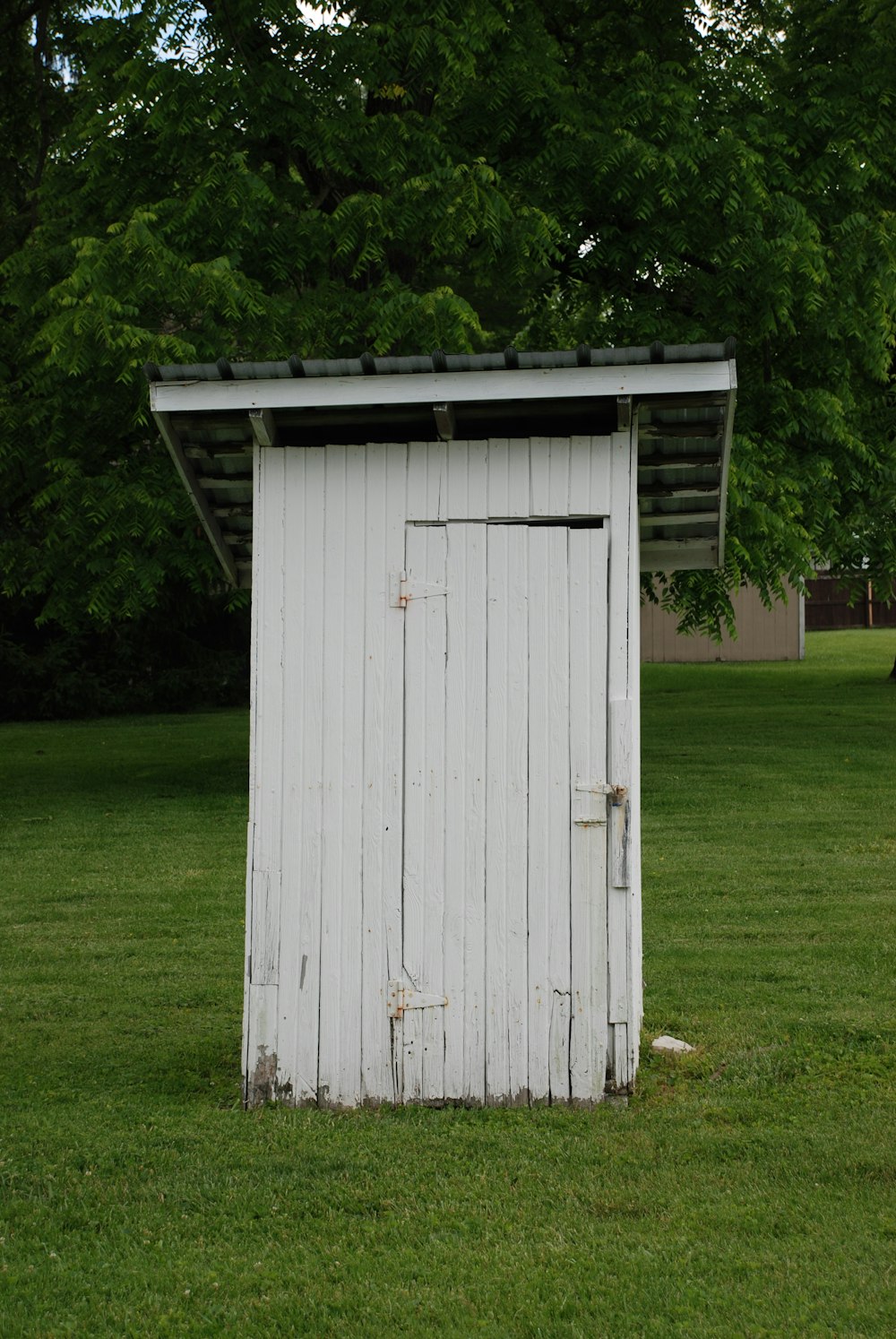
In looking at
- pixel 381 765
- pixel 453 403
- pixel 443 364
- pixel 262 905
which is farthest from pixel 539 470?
pixel 262 905

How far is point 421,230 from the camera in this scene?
12.8 meters

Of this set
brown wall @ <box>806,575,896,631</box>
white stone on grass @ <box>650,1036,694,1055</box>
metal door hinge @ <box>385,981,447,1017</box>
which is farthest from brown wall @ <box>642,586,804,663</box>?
metal door hinge @ <box>385,981,447,1017</box>

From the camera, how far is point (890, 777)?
47.9 feet

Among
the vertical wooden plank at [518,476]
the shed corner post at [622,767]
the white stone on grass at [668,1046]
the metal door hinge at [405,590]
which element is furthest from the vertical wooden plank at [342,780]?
the white stone on grass at [668,1046]

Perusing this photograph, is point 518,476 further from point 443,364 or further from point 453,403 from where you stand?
point 443,364

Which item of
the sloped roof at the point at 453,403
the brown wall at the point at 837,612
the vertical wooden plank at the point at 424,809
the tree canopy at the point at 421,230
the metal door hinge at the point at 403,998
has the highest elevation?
the tree canopy at the point at 421,230

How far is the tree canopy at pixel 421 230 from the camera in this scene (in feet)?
40.8

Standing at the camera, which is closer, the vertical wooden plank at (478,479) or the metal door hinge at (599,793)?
the metal door hinge at (599,793)

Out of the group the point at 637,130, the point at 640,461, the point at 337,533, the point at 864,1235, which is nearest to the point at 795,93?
the point at 637,130

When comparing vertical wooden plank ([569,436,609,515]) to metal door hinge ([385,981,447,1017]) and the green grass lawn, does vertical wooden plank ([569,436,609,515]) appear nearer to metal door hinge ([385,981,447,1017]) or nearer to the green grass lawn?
metal door hinge ([385,981,447,1017])

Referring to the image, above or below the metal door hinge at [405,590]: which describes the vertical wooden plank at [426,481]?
above

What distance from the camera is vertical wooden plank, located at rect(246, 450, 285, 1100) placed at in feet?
17.9

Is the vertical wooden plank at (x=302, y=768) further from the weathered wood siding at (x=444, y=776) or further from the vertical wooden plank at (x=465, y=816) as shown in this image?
the vertical wooden plank at (x=465, y=816)

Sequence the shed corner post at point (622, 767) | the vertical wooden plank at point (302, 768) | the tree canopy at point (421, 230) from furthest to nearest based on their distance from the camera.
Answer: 1. the tree canopy at point (421, 230)
2. the vertical wooden plank at point (302, 768)
3. the shed corner post at point (622, 767)
